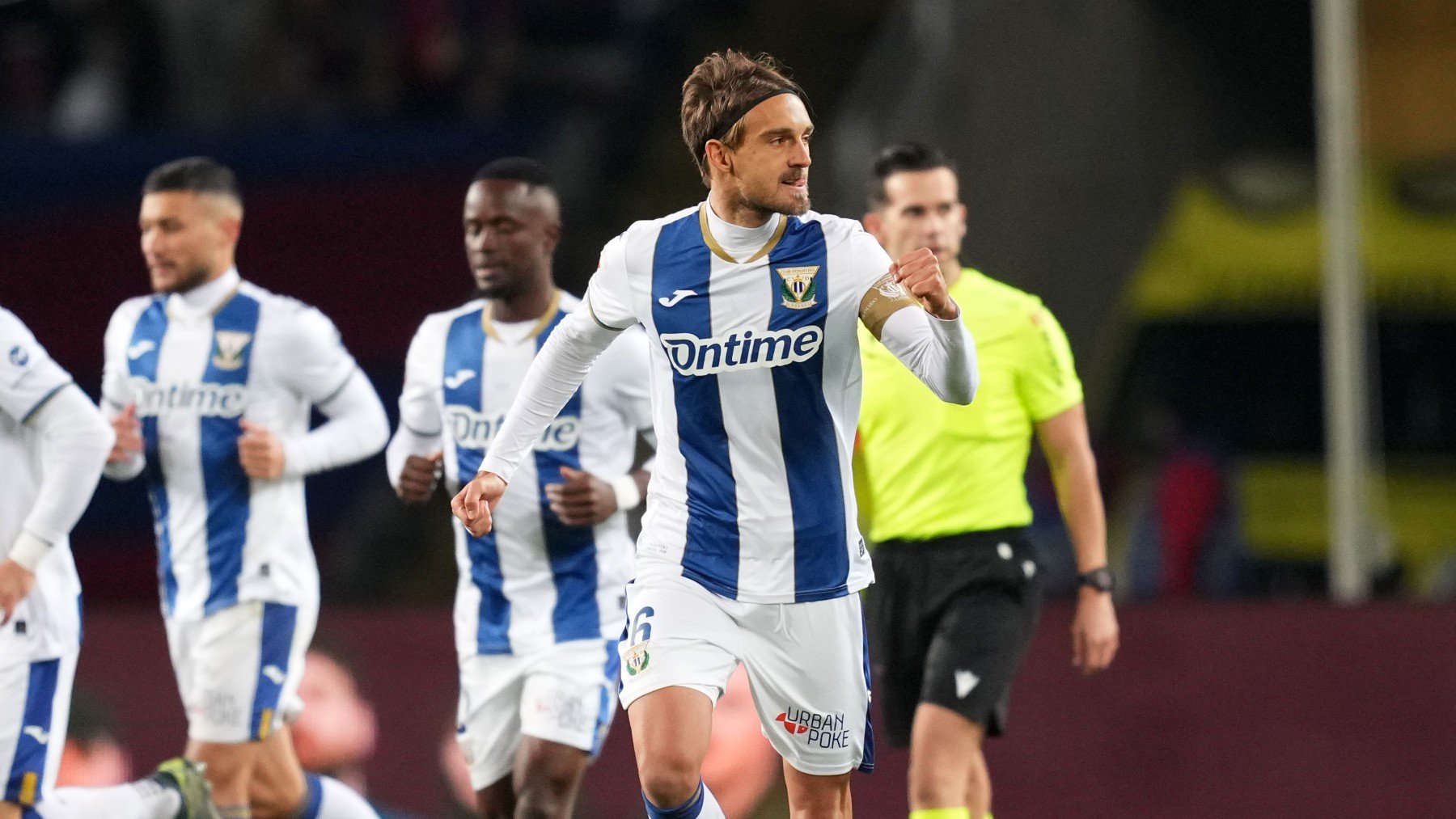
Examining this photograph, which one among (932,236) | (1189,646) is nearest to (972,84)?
(1189,646)

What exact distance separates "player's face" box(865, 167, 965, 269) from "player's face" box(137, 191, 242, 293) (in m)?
2.18

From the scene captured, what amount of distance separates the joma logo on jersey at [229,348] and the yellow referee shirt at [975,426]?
1998 mm

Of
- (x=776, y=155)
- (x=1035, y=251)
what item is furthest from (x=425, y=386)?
(x=1035, y=251)

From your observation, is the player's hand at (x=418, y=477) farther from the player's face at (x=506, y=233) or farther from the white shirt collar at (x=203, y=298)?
the white shirt collar at (x=203, y=298)

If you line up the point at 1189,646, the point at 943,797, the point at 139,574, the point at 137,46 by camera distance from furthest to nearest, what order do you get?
the point at 137,46 < the point at 139,574 < the point at 1189,646 < the point at 943,797

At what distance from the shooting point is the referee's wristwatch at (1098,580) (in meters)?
5.82

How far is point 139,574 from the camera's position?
11539 millimetres

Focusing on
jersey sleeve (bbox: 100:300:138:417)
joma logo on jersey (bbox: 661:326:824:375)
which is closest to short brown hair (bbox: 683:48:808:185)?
joma logo on jersey (bbox: 661:326:824:375)

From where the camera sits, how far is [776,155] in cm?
471

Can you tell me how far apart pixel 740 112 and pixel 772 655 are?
1.33 meters

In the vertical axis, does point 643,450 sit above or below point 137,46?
below

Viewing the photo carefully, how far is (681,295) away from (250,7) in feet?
28.3

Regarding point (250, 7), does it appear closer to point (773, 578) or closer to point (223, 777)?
point (223, 777)

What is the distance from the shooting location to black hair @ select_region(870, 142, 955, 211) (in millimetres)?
6035
